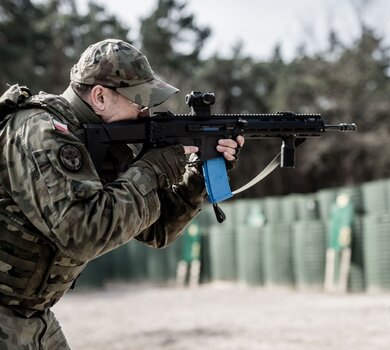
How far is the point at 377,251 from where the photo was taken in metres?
12.4

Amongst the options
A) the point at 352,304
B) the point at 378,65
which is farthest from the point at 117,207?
the point at 378,65

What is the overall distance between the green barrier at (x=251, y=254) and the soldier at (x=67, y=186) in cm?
1271

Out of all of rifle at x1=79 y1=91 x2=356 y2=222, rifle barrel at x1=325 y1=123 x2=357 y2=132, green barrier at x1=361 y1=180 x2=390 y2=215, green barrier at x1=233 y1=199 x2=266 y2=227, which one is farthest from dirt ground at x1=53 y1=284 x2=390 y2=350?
rifle at x1=79 y1=91 x2=356 y2=222

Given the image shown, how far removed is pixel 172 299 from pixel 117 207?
1261cm

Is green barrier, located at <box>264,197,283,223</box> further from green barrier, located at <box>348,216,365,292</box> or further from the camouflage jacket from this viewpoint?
the camouflage jacket

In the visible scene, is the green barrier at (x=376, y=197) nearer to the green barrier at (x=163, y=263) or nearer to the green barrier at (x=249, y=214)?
the green barrier at (x=249, y=214)

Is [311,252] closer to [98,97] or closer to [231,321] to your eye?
[231,321]

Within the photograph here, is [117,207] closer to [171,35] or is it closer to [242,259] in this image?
[242,259]

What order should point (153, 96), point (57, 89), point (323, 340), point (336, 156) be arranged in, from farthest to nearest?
point (336, 156) < point (57, 89) < point (323, 340) < point (153, 96)

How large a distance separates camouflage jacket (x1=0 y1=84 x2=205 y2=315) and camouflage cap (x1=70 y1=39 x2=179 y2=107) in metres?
0.15

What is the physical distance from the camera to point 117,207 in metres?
2.63

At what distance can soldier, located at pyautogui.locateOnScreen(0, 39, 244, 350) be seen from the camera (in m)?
2.59

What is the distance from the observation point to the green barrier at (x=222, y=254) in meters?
16.9

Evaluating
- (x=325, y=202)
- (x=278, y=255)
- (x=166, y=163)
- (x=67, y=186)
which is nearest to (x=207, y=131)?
(x=166, y=163)
